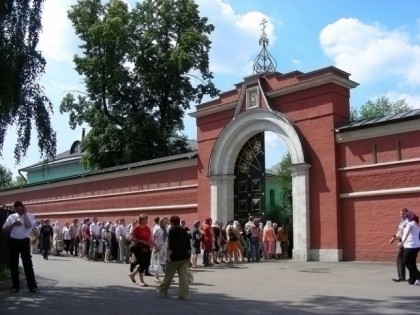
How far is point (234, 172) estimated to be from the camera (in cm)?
2333

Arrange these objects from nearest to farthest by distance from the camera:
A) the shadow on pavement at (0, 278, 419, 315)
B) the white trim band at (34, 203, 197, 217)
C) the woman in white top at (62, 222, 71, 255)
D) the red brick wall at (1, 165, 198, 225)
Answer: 1. the shadow on pavement at (0, 278, 419, 315)
2. the woman in white top at (62, 222, 71, 255)
3. the white trim band at (34, 203, 197, 217)
4. the red brick wall at (1, 165, 198, 225)

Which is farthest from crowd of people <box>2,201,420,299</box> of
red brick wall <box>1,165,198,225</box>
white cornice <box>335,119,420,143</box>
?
red brick wall <box>1,165,198,225</box>

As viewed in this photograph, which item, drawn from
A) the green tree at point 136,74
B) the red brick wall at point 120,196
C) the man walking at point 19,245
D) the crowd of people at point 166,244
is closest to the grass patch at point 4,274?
the crowd of people at point 166,244

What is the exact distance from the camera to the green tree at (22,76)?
10.6 m

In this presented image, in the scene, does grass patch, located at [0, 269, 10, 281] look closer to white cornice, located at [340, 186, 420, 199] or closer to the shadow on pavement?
the shadow on pavement

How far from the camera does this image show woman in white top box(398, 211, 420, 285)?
474 inches

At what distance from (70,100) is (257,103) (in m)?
21.9

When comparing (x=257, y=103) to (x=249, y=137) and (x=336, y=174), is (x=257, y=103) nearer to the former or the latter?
(x=249, y=137)

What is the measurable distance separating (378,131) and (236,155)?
7012mm

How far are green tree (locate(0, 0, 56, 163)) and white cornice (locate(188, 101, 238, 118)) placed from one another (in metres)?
11.9

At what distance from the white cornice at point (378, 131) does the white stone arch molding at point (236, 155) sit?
1.68m

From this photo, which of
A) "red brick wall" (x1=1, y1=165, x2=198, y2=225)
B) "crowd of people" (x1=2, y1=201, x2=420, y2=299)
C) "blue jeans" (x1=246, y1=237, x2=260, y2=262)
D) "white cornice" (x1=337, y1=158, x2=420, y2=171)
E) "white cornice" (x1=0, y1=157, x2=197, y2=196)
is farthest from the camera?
"white cornice" (x1=0, y1=157, x2=197, y2=196)

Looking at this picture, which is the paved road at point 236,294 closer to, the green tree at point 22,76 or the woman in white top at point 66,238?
the green tree at point 22,76

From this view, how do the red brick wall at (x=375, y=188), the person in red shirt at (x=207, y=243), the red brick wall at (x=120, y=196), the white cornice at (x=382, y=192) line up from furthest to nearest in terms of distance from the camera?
the red brick wall at (x=120, y=196), the person in red shirt at (x=207, y=243), the red brick wall at (x=375, y=188), the white cornice at (x=382, y=192)
